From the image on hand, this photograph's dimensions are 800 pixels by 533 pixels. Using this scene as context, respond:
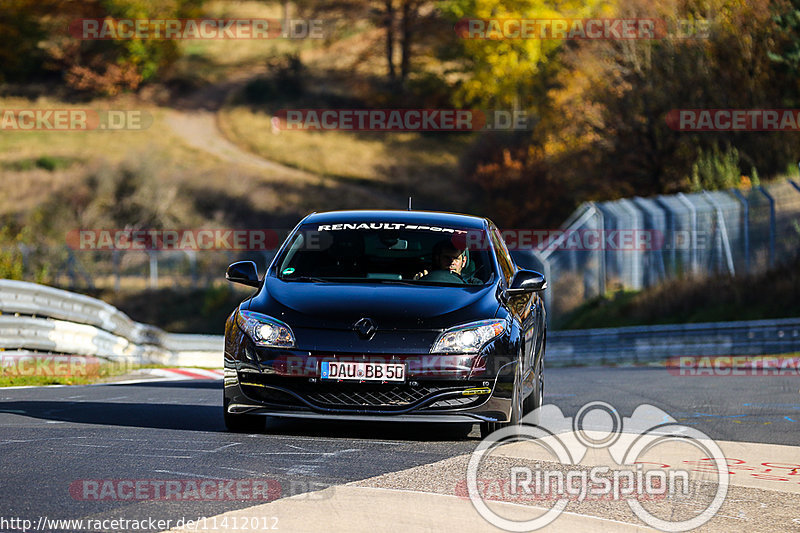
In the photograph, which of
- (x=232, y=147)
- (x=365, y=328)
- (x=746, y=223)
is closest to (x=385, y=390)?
(x=365, y=328)

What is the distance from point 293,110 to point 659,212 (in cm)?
4835

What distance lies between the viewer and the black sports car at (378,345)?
889 centimetres

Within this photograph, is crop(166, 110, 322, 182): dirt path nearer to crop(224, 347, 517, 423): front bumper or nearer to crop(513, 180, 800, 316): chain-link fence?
crop(513, 180, 800, 316): chain-link fence

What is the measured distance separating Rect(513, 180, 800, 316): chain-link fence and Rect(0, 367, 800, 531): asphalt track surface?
12.4m

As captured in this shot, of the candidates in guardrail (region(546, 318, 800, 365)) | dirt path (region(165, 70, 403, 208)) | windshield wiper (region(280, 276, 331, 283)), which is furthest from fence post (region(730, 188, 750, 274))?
dirt path (region(165, 70, 403, 208))

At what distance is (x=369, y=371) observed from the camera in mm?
8852

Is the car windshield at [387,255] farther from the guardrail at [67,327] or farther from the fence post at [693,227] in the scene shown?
the fence post at [693,227]

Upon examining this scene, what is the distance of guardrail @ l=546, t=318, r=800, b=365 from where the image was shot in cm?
2159

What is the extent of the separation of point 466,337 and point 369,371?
0.72m

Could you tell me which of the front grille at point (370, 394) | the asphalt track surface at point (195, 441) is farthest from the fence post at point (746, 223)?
the front grille at point (370, 394)

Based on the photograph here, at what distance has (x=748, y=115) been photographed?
126 feet

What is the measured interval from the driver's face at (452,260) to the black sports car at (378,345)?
3cm

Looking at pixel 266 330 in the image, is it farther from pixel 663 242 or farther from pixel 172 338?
pixel 663 242

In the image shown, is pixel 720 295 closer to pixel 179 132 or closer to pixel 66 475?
pixel 66 475
